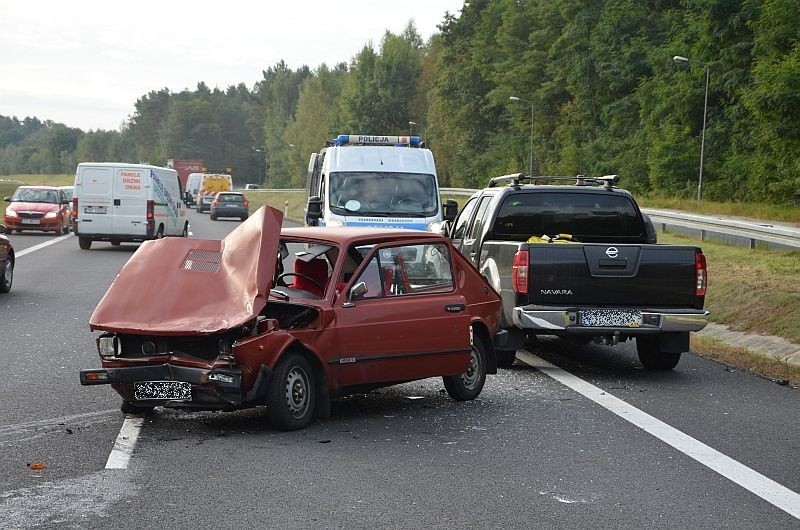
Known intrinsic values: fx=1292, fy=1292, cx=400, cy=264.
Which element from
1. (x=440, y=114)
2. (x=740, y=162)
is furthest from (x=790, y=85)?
(x=440, y=114)

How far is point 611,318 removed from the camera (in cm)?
1222

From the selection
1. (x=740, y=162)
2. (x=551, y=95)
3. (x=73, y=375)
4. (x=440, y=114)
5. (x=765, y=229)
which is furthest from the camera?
(x=440, y=114)

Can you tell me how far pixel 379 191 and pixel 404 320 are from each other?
12.9m

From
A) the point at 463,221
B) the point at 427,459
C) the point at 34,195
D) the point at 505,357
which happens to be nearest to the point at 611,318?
the point at 505,357

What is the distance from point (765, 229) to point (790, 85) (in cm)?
2777

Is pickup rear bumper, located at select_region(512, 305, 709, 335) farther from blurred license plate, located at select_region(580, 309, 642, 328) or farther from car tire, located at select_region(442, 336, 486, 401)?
car tire, located at select_region(442, 336, 486, 401)

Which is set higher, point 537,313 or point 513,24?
point 513,24

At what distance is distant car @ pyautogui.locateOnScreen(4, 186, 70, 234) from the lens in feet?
137

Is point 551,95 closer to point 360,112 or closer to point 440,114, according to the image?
point 440,114

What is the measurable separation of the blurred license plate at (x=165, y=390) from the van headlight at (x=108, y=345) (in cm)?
30

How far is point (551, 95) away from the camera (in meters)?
94.9

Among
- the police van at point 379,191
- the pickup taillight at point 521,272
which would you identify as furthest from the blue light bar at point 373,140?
the pickup taillight at point 521,272

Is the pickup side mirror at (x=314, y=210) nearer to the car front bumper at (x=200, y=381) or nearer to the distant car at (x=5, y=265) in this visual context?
the distant car at (x=5, y=265)

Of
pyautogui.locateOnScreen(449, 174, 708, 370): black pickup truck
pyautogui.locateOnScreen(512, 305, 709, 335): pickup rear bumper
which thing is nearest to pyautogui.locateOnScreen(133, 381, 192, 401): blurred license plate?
pyautogui.locateOnScreen(449, 174, 708, 370): black pickup truck
